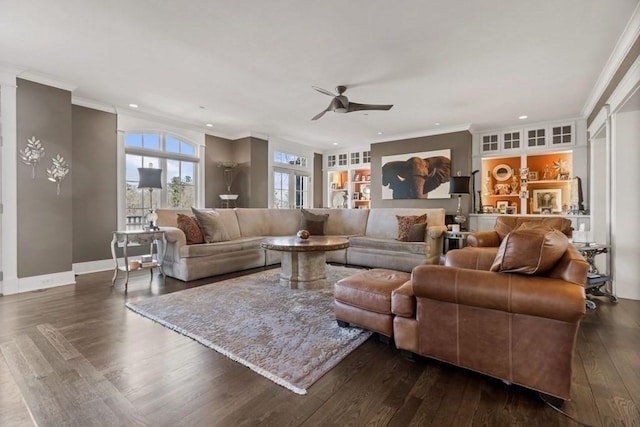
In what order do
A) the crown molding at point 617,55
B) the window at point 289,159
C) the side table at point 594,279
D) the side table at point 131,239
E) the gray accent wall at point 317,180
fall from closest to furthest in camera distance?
1. the crown molding at point 617,55
2. the side table at point 594,279
3. the side table at point 131,239
4. the window at point 289,159
5. the gray accent wall at point 317,180

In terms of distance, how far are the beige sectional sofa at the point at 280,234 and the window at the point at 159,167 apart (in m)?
1.19

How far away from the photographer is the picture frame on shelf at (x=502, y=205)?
6.26 meters

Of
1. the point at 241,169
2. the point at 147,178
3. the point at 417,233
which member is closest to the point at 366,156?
the point at 241,169

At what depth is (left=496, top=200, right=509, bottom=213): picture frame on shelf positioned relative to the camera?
20.6ft

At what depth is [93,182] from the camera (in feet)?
15.8

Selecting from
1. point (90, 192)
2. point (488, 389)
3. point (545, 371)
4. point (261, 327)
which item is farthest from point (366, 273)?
point (90, 192)

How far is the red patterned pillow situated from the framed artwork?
6.45 m

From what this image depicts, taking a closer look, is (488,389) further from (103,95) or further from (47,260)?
(103,95)

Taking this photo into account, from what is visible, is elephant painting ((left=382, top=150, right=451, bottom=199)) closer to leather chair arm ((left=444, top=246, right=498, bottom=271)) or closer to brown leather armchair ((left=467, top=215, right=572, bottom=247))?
brown leather armchair ((left=467, top=215, right=572, bottom=247))

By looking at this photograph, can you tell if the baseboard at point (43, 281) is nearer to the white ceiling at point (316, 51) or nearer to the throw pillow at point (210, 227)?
the throw pillow at point (210, 227)

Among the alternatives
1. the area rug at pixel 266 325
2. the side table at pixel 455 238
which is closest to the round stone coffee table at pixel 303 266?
the area rug at pixel 266 325

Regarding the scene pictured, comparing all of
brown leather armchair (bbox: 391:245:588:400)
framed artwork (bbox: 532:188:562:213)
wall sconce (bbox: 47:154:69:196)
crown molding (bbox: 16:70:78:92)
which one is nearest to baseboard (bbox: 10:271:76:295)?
wall sconce (bbox: 47:154:69:196)

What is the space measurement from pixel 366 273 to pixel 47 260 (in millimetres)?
4165

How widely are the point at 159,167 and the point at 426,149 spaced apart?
5.53 m
